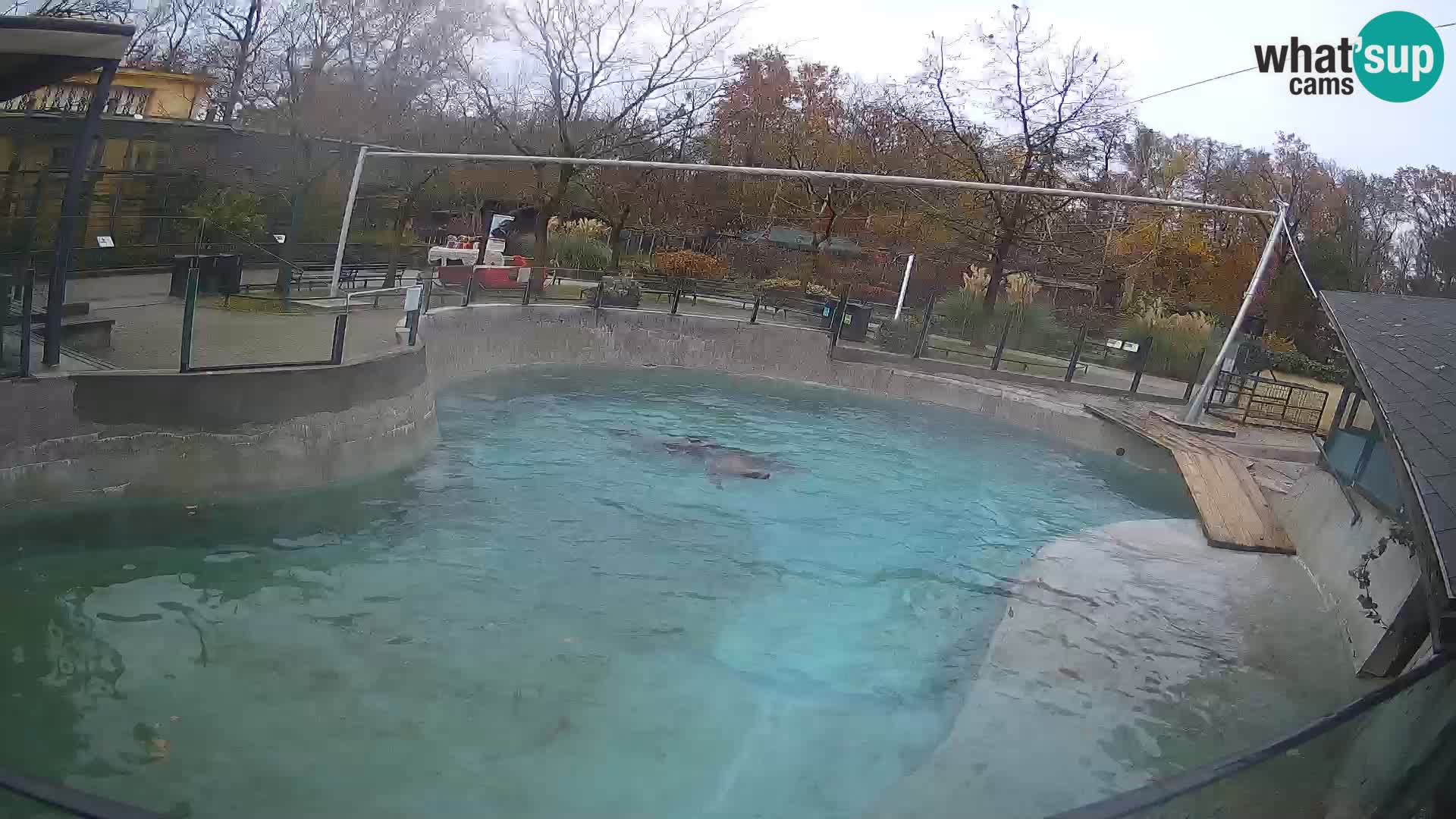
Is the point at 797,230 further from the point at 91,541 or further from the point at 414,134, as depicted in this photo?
the point at 91,541

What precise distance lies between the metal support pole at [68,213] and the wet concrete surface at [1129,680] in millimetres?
7431

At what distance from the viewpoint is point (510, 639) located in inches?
312

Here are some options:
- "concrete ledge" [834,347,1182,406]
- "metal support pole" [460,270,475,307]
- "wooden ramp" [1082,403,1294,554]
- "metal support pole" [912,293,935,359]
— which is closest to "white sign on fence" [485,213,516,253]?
"metal support pole" [460,270,475,307]

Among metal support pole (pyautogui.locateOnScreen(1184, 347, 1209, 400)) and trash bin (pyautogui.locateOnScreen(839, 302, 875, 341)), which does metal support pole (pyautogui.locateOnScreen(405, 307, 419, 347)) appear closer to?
trash bin (pyautogui.locateOnScreen(839, 302, 875, 341))

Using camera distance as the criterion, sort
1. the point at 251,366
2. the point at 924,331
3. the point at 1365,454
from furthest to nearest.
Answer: the point at 924,331, the point at 251,366, the point at 1365,454

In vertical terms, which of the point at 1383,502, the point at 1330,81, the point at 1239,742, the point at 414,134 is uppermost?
the point at 1330,81

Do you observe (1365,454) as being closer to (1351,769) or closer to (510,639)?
(1351,769)

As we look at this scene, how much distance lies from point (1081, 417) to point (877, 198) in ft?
55.5

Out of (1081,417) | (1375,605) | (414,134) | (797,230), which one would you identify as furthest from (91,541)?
(797,230)

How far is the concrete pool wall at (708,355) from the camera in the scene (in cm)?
1722

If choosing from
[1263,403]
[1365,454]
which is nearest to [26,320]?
[1365,454]

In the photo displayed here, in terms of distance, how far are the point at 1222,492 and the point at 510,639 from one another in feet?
29.3

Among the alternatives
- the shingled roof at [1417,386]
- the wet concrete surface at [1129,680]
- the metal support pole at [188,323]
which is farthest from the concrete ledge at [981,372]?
the metal support pole at [188,323]

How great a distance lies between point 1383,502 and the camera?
8359mm
